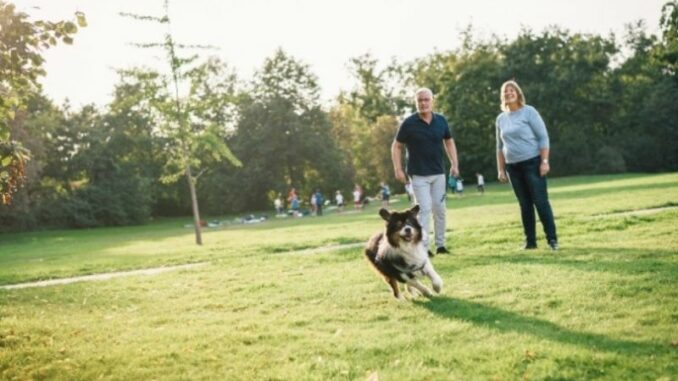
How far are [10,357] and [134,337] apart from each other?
1.05 m

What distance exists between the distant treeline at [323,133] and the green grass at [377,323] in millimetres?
39449

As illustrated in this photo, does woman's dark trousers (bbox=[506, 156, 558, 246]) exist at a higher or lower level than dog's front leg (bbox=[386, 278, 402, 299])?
higher

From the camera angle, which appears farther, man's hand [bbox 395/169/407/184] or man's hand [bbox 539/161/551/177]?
man's hand [bbox 539/161/551/177]

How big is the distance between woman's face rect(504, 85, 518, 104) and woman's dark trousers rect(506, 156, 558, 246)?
0.94 m

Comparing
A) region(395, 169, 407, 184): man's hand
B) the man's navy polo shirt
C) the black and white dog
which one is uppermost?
the man's navy polo shirt

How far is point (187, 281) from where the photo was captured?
9.36 meters

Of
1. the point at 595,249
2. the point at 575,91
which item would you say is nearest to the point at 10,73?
the point at 595,249

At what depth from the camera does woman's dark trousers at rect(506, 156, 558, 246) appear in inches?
340

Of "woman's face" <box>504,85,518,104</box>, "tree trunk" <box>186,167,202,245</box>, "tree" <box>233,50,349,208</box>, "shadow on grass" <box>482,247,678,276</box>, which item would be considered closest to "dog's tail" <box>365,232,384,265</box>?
"shadow on grass" <box>482,247,678,276</box>

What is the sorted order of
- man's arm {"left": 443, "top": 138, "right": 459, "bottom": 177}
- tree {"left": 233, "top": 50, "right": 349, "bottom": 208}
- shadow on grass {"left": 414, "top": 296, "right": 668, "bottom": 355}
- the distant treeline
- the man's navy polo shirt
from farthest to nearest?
tree {"left": 233, "top": 50, "right": 349, "bottom": 208}, the distant treeline, man's arm {"left": 443, "top": 138, "right": 459, "bottom": 177}, the man's navy polo shirt, shadow on grass {"left": 414, "top": 296, "right": 668, "bottom": 355}

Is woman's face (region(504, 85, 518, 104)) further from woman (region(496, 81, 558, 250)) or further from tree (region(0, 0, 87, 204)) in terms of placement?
tree (region(0, 0, 87, 204))

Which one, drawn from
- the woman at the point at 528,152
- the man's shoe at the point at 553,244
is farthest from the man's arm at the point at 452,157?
the man's shoe at the point at 553,244

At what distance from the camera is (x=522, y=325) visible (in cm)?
489

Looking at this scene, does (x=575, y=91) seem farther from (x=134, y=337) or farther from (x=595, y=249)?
(x=134, y=337)
